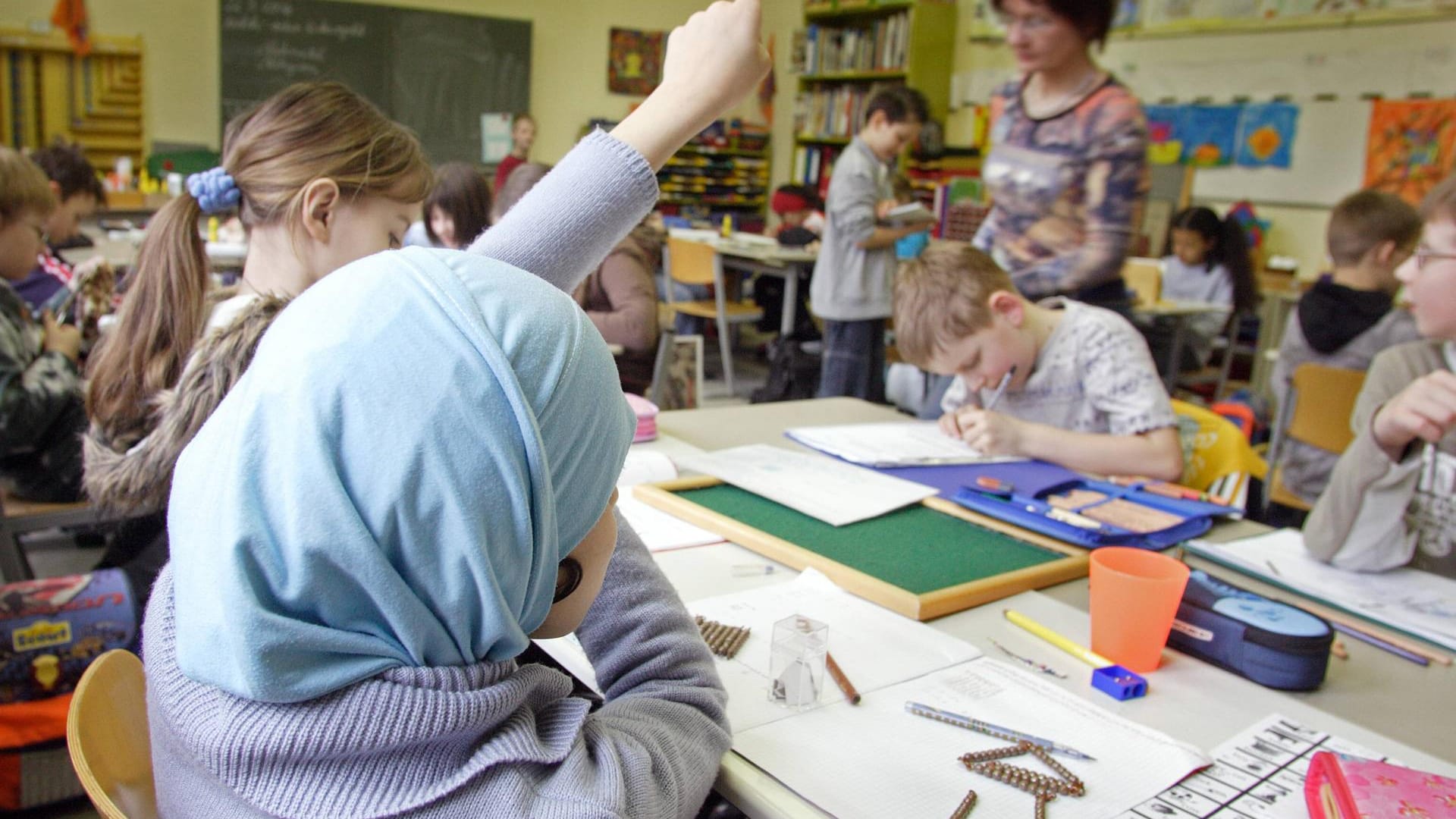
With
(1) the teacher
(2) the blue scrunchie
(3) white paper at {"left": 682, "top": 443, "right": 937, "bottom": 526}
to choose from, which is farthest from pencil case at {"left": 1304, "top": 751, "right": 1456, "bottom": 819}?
(1) the teacher

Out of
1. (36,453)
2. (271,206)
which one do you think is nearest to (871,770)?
(271,206)

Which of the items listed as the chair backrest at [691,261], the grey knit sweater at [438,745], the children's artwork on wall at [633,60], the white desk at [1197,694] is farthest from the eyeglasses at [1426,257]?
the children's artwork on wall at [633,60]

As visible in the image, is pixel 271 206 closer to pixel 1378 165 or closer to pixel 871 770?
pixel 871 770

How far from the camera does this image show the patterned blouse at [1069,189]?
6.93 feet

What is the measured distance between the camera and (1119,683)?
0.94m

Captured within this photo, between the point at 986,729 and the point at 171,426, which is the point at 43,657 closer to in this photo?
the point at 171,426

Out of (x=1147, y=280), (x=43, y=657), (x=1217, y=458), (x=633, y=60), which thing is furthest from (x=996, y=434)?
(x=633, y=60)

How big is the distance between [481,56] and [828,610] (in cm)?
634

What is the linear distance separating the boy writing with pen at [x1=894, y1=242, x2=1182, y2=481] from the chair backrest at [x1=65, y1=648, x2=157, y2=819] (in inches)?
49.7

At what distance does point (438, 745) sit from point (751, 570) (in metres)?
0.65

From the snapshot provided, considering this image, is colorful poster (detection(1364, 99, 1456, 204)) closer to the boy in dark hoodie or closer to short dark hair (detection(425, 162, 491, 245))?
the boy in dark hoodie

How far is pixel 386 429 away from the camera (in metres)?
0.53

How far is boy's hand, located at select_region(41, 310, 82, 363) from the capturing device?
87.6 inches

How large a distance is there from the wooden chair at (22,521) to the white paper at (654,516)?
1.14 meters
